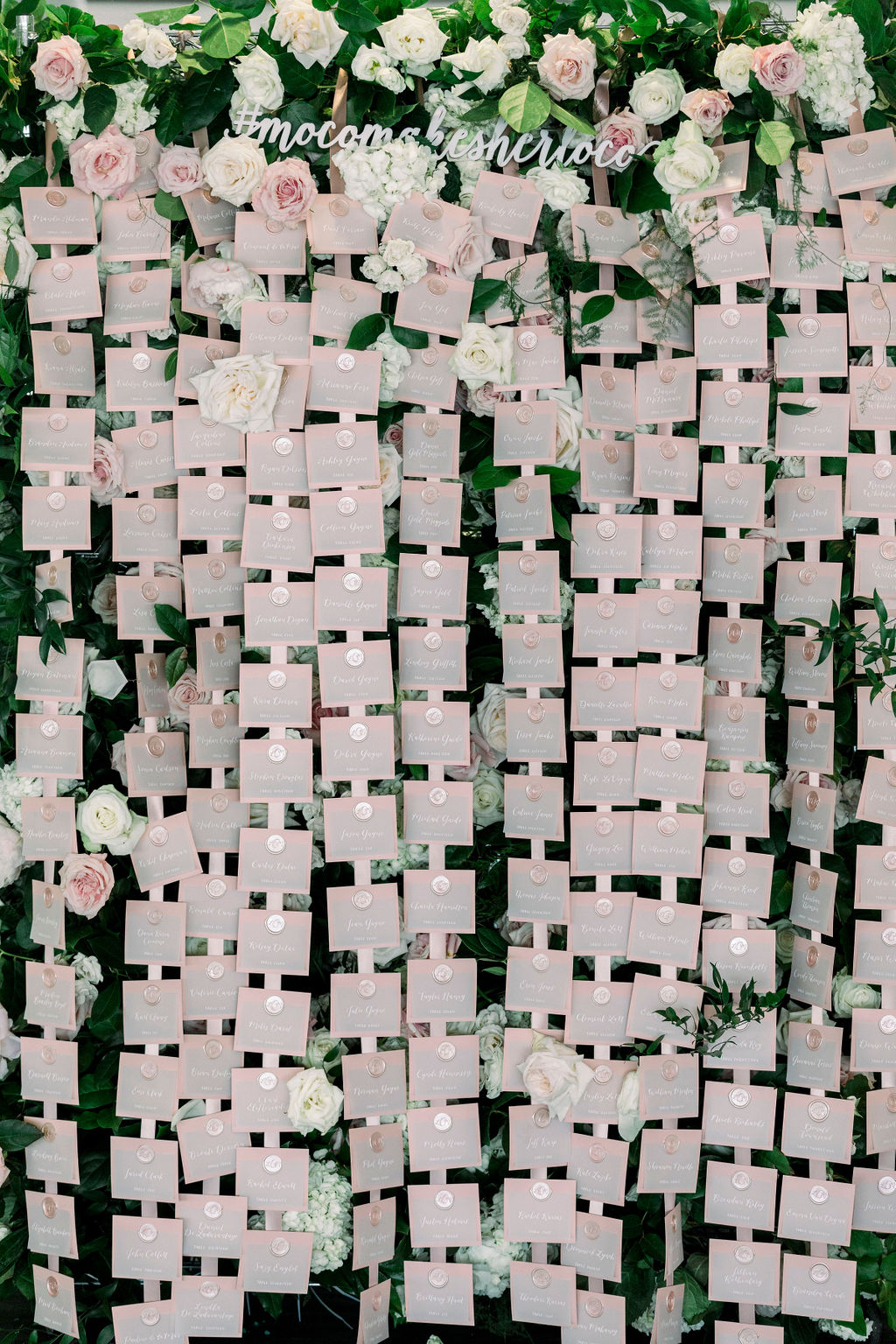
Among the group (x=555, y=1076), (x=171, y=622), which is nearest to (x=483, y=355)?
(x=171, y=622)

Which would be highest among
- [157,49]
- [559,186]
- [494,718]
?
[157,49]

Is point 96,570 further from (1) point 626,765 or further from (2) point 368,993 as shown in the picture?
(1) point 626,765

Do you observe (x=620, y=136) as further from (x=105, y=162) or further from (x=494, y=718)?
(x=494, y=718)

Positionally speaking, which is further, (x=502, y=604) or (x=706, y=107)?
(x=502, y=604)

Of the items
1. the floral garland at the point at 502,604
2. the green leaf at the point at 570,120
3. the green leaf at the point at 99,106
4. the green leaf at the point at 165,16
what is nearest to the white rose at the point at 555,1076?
the floral garland at the point at 502,604

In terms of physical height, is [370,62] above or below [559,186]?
above

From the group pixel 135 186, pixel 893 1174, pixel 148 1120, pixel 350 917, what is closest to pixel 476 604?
pixel 350 917
